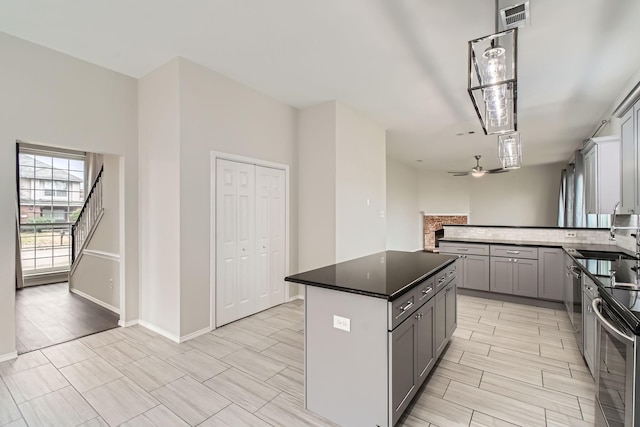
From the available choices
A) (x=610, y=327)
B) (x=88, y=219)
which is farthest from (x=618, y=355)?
(x=88, y=219)

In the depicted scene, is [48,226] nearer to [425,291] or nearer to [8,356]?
[8,356]

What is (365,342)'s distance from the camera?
6.03 ft

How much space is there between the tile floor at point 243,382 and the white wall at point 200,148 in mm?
546

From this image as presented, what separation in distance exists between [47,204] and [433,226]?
11.3m

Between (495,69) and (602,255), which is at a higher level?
(495,69)

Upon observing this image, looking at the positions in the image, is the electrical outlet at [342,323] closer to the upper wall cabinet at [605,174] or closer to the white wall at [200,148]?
the white wall at [200,148]

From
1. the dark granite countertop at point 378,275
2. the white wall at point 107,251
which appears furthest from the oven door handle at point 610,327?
the white wall at point 107,251

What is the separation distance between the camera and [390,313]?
1741mm

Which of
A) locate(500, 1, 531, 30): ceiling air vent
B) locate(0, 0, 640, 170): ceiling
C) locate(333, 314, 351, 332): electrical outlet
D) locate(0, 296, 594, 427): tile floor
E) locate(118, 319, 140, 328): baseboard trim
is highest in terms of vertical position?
locate(0, 0, 640, 170): ceiling

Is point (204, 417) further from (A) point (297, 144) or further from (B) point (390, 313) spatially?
(A) point (297, 144)

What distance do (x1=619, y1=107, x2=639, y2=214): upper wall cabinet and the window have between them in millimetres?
8781

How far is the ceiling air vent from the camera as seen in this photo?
1936 millimetres

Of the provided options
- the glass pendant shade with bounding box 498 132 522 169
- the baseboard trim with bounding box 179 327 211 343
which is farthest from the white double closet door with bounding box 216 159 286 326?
the glass pendant shade with bounding box 498 132 522 169

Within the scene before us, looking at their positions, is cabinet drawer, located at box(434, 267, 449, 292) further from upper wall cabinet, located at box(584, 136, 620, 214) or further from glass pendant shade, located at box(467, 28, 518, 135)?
upper wall cabinet, located at box(584, 136, 620, 214)
